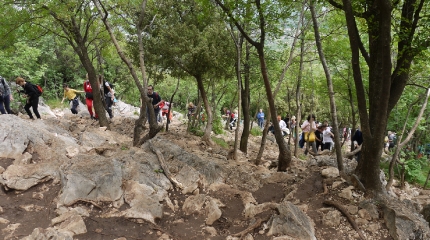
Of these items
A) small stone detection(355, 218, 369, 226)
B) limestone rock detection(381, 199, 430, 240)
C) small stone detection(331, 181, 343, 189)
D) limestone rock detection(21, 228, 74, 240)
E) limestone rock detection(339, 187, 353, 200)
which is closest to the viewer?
limestone rock detection(21, 228, 74, 240)

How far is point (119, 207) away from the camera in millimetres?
5531

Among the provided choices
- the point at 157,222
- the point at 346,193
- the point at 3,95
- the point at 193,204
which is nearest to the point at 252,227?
the point at 193,204

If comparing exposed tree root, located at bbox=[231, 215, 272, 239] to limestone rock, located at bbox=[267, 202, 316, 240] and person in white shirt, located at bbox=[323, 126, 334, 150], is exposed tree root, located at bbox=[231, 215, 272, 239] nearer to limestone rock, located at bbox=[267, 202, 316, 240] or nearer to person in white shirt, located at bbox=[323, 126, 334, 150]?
limestone rock, located at bbox=[267, 202, 316, 240]

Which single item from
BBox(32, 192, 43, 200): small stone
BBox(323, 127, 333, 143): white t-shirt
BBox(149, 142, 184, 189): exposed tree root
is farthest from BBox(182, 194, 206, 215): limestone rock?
BBox(323, 127, 333, 143): white t-shirt

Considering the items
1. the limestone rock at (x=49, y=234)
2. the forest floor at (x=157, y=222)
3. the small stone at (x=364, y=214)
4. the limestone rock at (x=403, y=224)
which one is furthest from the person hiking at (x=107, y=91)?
the limestone rock at (x=403, y=224)

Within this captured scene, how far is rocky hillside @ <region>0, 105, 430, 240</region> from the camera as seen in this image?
5059 mm

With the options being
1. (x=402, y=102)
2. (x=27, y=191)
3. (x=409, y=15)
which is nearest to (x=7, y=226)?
(x=27, y=191)

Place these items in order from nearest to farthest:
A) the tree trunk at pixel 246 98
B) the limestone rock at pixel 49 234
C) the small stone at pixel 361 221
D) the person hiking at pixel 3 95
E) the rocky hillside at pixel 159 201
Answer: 1. the limestone rock at pixel 49 234
2. the rocky hillside at pixel 159 201
3. the small stone at pixel 361 221
4. the person hiking at pixel 3 95
5. the tree trunk at pixel 246 98

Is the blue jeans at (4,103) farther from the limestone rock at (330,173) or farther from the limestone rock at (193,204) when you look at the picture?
the limestone rock at (330,173)

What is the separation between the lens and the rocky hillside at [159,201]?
5059 mm

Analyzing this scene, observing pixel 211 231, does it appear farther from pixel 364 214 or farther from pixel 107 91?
pixel 107 91

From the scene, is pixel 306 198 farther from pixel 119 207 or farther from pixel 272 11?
pixel 272 11

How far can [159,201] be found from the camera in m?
5.99

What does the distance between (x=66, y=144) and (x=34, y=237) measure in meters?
3.62
